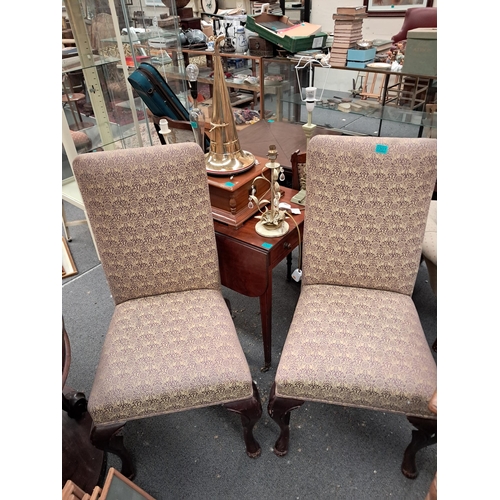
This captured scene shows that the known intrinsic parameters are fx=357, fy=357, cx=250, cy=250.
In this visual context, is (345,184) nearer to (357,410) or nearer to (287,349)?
(287,349)

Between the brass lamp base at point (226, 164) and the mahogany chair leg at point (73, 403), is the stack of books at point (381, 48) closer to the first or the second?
the brass lamp base at point (226, 164)

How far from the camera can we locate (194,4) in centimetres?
430

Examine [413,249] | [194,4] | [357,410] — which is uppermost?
[194,4]

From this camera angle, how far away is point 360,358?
1.08m

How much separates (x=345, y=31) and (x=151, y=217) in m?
1.95

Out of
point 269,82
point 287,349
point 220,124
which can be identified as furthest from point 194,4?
point 287,349

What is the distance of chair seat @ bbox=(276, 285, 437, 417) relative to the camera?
1030mm

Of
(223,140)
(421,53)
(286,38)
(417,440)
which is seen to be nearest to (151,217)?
(223,140)

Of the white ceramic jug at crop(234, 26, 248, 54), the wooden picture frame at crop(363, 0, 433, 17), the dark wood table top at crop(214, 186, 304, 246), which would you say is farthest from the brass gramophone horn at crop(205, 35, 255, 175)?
the wooden picture frame at crop(363, 0, 433, 17)

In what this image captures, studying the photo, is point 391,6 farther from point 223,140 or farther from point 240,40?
point 223,140

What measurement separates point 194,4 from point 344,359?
4703mm

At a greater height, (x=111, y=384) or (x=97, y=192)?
(x=97, y=192)

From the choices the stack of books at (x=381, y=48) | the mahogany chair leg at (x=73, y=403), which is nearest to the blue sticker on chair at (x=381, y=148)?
the mahogany chair leg at (x=73, y=403)

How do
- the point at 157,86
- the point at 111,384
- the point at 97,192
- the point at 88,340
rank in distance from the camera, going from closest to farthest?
1. the point at 111,384
2. the point at 97,192
3. the point at 157,86
4. the point at 88,340
